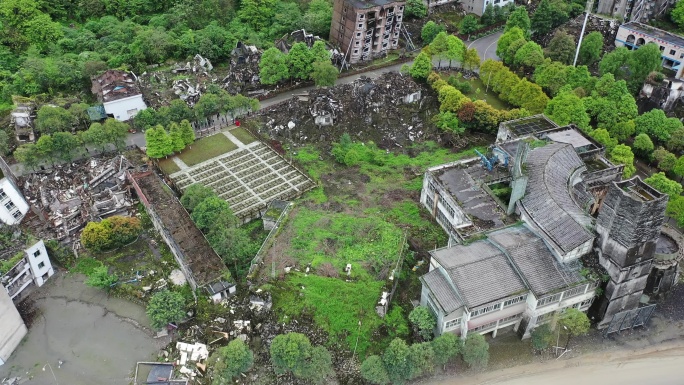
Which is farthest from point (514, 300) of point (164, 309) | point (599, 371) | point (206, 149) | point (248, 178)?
point (206, 149)

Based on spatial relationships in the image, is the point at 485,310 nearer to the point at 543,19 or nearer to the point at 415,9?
the point at 543,19

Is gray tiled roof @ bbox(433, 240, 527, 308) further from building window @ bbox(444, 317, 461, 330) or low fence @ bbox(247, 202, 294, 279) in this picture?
low fence @ bbox(247, 202, 294, 279)

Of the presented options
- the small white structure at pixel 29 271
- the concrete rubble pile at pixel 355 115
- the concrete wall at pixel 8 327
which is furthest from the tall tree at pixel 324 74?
the concrete wall at pixel 8 327

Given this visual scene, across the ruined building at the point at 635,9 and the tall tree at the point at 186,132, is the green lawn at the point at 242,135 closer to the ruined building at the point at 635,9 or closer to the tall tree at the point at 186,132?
the tall tree at the point at 186,132

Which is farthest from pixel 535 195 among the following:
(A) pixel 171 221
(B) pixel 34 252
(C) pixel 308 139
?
(B) pixel 34 252

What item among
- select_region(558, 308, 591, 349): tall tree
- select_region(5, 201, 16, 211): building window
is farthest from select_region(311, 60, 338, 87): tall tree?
select_region(558, 308, 591, 349): tall tree

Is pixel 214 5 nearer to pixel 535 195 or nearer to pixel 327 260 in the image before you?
pixel 327 260

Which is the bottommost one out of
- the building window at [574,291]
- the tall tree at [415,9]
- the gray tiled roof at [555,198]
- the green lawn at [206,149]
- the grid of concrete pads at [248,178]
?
the grid of concrete pads at [248,178]
